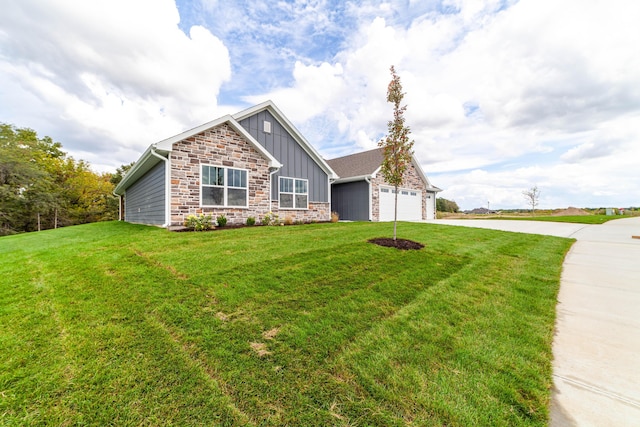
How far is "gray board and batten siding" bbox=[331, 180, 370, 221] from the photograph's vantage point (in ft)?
52.5

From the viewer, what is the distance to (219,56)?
1125 centimetres

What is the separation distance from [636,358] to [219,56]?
581 inches

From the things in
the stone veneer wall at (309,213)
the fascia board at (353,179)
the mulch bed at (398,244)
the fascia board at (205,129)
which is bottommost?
the mulch bed at (398,244)

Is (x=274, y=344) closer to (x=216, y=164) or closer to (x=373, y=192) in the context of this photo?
(x=216, y=164)

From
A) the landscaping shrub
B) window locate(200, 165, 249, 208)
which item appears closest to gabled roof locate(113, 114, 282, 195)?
window locate(200, 165, 249, 208)

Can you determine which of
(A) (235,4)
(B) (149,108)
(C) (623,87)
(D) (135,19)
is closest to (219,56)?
(A) (235,4)

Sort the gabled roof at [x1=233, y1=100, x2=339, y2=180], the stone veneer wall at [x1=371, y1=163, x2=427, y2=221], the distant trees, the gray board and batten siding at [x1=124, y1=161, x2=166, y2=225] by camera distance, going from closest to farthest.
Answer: the gray board and batten siding at [x1=124, y1=161, x2=166, y2=225] < the gabled roof at [x1=233, y1=100, x2=339, y2=180] < the stone veneer wall at [x1=371, y1=163, x2=427, y2=221] < the distant trees

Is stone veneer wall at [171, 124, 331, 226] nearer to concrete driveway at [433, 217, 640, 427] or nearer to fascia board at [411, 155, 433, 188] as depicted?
concrete driveway at [433, 217, 640, 427]

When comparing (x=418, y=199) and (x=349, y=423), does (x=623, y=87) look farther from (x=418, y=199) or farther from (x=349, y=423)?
(x=349, y=423)

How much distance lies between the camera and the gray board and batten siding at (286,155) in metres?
12.0

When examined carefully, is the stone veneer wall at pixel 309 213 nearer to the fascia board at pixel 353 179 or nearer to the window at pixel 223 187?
the window at pixel 223 187

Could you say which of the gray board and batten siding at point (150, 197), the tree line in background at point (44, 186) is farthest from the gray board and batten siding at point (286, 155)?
the tree line in background at point (44, 186)

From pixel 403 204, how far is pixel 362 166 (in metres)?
4.38

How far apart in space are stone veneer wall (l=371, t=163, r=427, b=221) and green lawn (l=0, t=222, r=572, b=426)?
11217 millimetres
